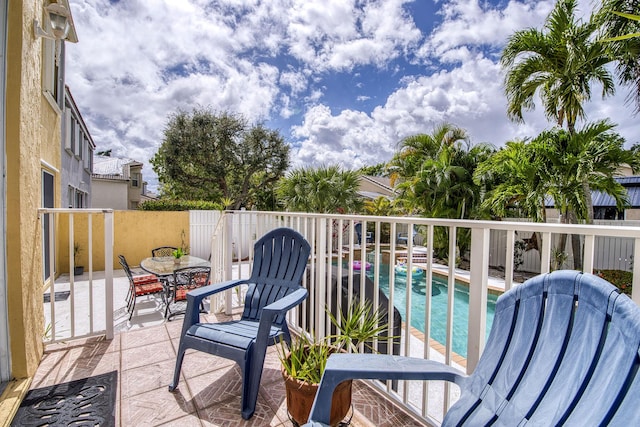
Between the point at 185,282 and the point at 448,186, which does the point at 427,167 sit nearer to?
the point at 448,186

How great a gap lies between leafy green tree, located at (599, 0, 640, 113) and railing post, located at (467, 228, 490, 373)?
20.0 ft

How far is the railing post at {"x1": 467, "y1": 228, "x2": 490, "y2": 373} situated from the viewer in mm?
1505

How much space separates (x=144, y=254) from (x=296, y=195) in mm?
5247

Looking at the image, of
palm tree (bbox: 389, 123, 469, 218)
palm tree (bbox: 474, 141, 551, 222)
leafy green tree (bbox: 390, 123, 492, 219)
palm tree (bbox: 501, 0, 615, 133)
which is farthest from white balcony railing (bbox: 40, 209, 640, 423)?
palm tree (bbox: 501, 0, 615, 133)

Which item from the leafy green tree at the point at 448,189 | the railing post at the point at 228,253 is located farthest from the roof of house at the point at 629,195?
the railing post at the point at 228,253

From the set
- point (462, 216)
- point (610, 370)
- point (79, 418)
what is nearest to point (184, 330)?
point (79, 418)

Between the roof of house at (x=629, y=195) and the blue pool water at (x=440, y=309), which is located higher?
the roof of house at (x=629, y=195)

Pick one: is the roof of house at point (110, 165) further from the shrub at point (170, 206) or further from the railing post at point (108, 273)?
the railing post at point (108, 273)

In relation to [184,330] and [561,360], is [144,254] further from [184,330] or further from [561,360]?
[561,360]

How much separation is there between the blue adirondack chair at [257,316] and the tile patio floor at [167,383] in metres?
0.14

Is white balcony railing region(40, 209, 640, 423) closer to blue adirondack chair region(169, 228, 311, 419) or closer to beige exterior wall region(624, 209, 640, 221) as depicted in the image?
blue adirondack chair region(169, 228, 311, 419)

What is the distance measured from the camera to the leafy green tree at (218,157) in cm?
1527

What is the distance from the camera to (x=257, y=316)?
2.70 metres

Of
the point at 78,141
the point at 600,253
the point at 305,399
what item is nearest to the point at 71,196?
the point at 78,141
